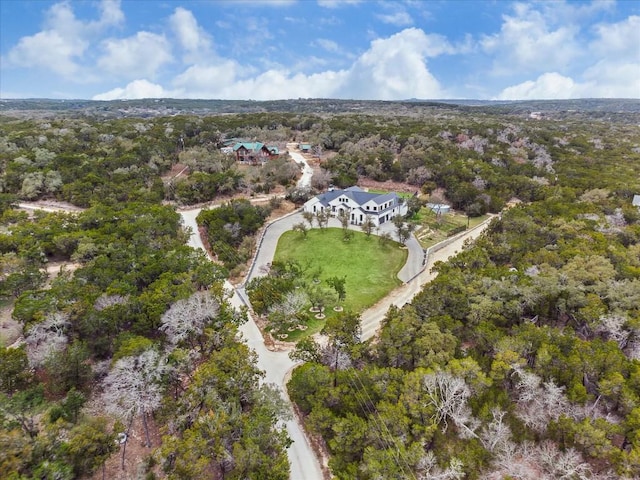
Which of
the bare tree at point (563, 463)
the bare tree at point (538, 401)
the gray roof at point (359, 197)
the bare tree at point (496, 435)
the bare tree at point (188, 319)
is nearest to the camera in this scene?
the bare tree at point (563, 463)

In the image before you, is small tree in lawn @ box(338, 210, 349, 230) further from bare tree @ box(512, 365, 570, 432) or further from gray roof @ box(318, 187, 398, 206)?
bare tree @ box(512, 365, 570, 432)

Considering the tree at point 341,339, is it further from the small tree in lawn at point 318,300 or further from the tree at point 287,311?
the small tree in lawn at point 318,300

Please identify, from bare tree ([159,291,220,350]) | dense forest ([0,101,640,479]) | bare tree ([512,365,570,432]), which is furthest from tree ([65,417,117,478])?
bare tree ([512,365,570,432])

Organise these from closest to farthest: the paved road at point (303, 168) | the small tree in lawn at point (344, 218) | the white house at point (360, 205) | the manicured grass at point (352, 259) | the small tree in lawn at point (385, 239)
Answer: the manicured grass at point (352, 259) → the small tree in lawn at point (385, 239) → the small tree in lawn at point (344, 218) → the white house at point (360, 205) → the paved road at point (303, 168)

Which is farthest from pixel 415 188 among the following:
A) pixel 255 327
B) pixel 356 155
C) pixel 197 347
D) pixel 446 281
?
pixel 197 347

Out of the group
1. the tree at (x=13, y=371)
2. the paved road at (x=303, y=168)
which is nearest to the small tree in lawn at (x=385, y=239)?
the paved road at (x=303, y=168)

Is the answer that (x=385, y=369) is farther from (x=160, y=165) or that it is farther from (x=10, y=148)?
(x=10, y=148)
